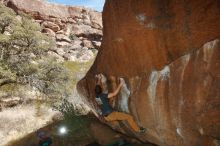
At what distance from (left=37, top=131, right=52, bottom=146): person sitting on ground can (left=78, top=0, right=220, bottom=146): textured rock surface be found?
14.9 ft

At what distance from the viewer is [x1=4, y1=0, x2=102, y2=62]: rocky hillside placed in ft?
159

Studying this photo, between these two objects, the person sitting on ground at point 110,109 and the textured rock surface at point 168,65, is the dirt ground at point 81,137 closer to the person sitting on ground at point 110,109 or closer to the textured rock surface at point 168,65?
the person sitting on ground at point 110,109

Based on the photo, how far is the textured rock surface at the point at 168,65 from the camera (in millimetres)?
6520

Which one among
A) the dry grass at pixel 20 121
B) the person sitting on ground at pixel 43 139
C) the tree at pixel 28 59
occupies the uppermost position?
the tree at pixel 28 59

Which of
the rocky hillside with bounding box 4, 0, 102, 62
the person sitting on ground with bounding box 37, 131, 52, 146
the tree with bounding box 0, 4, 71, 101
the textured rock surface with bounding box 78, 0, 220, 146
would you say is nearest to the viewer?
the textured rock surface with bounding box 78, 0, 220, 146

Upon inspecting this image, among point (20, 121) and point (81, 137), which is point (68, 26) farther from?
point (81, 137)

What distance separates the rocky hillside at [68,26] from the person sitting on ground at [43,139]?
109ft

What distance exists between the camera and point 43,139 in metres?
→ 12.6

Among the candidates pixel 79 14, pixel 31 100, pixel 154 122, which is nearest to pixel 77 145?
pixel 154 122

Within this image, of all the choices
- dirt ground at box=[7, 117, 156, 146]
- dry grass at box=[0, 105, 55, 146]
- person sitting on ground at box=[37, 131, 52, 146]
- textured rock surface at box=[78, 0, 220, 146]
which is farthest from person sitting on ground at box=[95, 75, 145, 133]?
dry grass at box=[0, 105, 55, 146]

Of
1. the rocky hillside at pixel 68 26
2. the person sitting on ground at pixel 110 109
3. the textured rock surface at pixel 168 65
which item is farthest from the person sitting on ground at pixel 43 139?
the rocky hillside at pixel 68 26

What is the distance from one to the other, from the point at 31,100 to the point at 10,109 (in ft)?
8.14

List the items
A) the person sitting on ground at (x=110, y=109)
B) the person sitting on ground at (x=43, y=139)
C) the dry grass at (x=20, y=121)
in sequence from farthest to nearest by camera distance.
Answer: the dry grass at (x=20, y=121) < the person sitting on ground at (x=43, y=139) < the person sitting on ground at (x=110, y=109)

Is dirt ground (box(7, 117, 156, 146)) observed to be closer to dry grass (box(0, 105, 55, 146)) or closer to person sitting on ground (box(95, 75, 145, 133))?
dry grass (box(0, 105, 55, 146))
